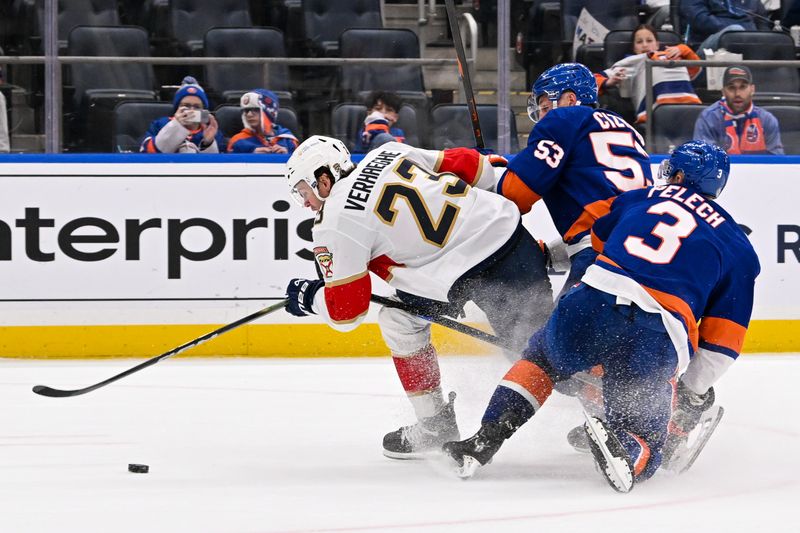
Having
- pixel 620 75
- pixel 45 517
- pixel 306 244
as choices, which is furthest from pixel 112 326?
pixel 45 517

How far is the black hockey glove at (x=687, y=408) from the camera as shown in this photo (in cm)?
365

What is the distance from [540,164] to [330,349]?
2737 millimetres

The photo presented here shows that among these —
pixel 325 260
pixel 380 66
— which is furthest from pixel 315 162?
pixel 380 66

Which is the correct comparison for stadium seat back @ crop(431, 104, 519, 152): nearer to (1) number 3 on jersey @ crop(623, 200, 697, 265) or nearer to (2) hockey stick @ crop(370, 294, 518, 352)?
(2) hockey stick @ crop(370, 294, 518, 352)

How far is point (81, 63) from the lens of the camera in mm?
6145

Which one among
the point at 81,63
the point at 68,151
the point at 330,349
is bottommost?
the point at 330,349

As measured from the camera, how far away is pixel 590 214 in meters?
3.76

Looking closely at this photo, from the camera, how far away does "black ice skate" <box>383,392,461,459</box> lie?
3.80 meters

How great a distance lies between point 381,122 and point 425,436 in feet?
8.75

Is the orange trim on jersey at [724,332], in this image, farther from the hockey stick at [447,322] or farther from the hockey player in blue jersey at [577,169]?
the hockey stick at [447,322]

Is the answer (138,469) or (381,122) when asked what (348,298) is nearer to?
(138,469)

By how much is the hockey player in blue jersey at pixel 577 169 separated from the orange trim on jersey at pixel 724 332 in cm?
44

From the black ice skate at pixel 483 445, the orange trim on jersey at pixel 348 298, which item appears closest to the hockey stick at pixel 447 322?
the orange trim on jersey at pixel 348 298

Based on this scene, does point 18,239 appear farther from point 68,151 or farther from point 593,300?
point 593,300
